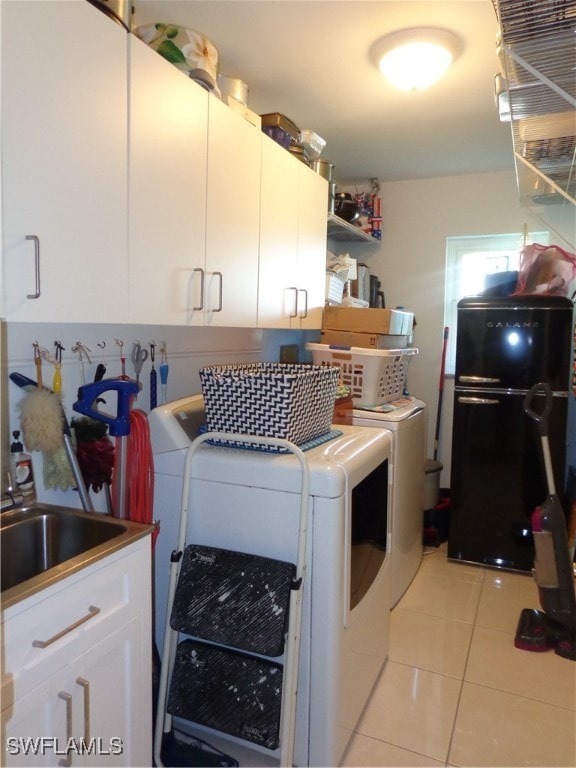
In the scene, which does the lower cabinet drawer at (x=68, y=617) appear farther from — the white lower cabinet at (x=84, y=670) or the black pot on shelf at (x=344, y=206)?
the black pot on shelf at (x=344, y=206)

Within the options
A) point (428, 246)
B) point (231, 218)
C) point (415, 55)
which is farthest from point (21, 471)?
point (428, 246)

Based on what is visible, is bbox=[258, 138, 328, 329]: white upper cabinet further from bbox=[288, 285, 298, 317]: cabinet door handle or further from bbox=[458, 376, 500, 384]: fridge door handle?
bbox=[458, 376, 500, 384]: fridge door handle

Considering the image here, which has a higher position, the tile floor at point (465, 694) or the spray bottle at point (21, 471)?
the spray bottle at point (21, 471)

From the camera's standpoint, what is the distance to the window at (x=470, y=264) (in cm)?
362

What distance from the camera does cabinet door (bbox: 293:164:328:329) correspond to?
8.38ft

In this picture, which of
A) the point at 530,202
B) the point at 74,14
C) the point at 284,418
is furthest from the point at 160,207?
the point at 530,202

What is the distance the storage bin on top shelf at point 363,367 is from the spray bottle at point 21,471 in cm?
156

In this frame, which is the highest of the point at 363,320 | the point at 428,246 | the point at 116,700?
the point at 428,246

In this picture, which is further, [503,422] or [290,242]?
[503,422]

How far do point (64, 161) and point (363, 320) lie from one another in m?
1.78

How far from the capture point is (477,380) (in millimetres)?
3033

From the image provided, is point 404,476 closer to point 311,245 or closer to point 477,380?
point 477,380

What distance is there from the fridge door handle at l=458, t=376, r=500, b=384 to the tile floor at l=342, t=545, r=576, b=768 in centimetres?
117

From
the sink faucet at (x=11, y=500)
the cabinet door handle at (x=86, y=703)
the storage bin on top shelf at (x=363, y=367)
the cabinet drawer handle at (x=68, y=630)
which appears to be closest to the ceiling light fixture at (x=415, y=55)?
the storage bin on top shelf at (x=363, y=367)
